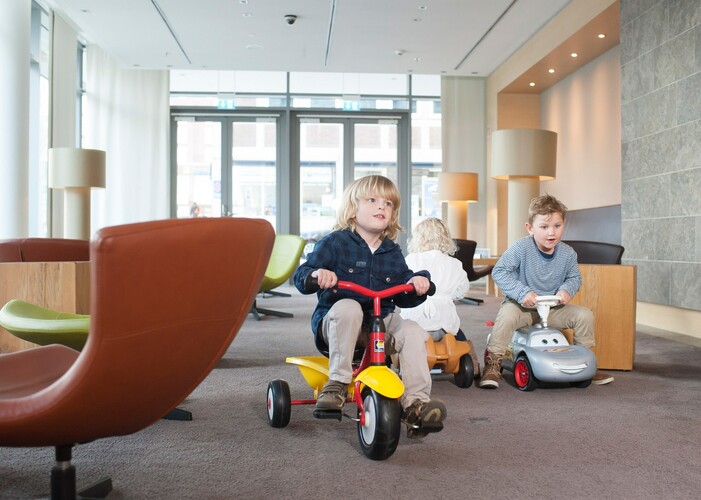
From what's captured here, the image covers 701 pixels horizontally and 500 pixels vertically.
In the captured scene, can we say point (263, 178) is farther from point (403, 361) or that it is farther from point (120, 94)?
point (403, 361)

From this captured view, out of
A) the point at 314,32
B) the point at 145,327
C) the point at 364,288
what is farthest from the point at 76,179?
the point at 145,327

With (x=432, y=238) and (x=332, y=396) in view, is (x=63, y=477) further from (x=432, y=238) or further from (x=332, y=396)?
(x=432, y=238)

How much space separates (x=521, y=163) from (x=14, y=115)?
4578 millimetres

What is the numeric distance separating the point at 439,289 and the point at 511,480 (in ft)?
4.64

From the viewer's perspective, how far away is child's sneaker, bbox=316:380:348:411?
2.17 m

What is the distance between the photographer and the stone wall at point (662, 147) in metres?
4.83

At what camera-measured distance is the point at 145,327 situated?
1276 mm

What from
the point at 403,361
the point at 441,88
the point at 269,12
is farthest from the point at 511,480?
the point at 441,88

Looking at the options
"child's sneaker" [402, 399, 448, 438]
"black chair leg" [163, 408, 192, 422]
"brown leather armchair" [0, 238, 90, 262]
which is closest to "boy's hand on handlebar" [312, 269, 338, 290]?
"child's sneaker" [402, 399, 448, 438]

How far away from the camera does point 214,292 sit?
1.38 meters

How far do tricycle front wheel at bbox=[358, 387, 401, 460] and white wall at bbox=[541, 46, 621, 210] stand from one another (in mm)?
5670

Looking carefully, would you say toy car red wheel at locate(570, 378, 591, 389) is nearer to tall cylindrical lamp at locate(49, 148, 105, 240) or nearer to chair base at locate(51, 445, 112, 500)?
chair base at locate(51, 445, 112, 500)

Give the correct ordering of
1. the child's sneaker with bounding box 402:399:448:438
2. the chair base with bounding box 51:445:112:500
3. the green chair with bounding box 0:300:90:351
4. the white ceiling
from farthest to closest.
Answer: the white ceiling
the green chair with bounding box 0:300:90:351
the child's sneaker with bounding box 402:399:448:438
the chair base with bounding box 51:445:112:500

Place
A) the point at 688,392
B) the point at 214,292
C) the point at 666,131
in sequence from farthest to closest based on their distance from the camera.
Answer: the point at 666,131
the point at 688,392
the point at 214,292
